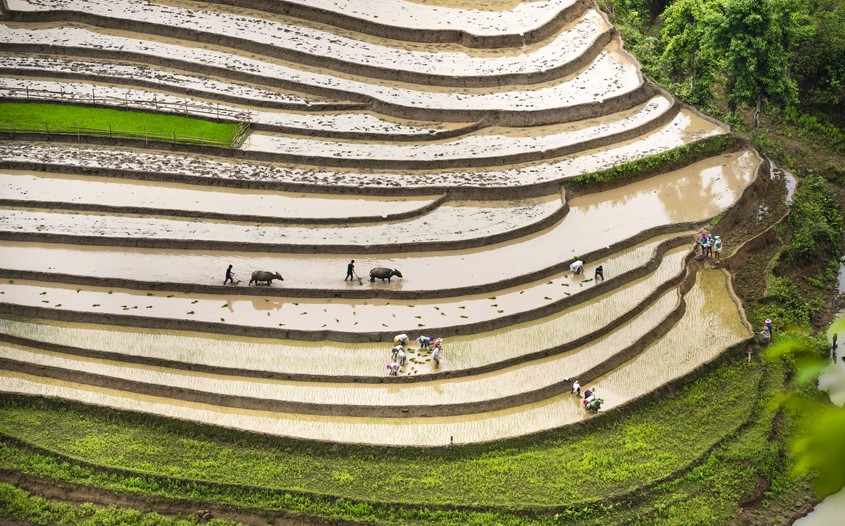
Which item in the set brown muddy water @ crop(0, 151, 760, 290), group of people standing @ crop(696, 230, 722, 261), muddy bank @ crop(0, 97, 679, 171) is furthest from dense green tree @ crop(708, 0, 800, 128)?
group of people standing @ crop(696, 230, 722, 261)

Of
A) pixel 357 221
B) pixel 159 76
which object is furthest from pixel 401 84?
pixel 357 221

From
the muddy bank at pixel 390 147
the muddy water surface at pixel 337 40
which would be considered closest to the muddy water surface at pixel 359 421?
the muddy bank at pixel 390 147

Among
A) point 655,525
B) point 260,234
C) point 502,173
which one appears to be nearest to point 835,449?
point 655,525

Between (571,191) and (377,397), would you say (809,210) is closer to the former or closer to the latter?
(571,191)

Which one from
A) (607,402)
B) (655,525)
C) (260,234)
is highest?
(260,234)

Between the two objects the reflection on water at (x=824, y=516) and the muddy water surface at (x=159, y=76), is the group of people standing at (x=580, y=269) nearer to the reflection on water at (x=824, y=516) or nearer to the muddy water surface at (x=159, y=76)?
the reflection on water at (x=824, y=516)

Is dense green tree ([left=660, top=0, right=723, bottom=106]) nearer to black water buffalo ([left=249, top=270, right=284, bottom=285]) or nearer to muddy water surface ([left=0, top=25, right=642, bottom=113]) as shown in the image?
muddy water surface ([left=0, top=25, right=642, bottom=113])
